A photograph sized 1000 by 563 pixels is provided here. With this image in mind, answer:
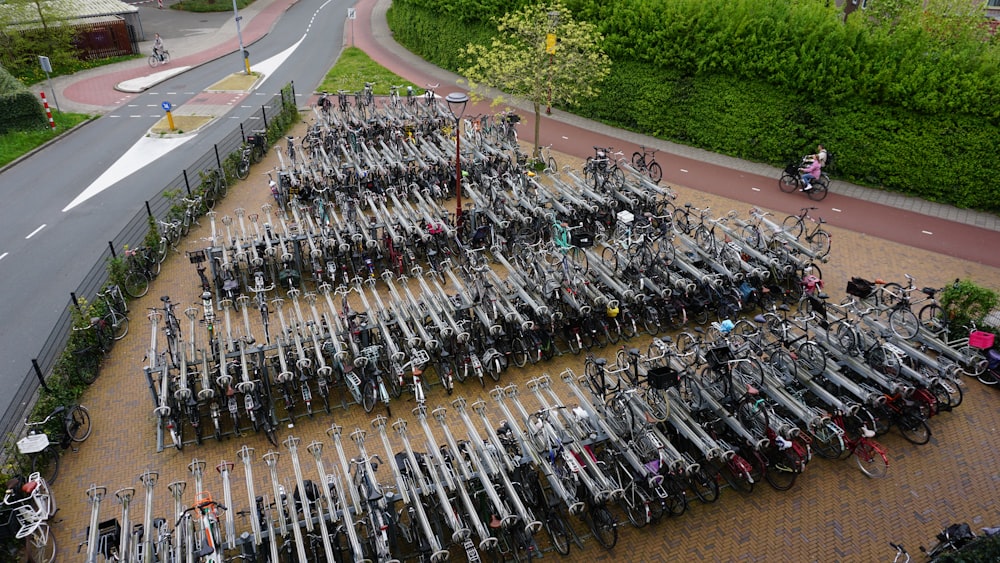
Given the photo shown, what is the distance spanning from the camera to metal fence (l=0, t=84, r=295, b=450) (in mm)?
12312

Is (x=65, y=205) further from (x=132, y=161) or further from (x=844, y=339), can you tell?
(x=844, y=339)

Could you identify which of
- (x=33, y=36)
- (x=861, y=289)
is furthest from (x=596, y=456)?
(x=33, y=36)

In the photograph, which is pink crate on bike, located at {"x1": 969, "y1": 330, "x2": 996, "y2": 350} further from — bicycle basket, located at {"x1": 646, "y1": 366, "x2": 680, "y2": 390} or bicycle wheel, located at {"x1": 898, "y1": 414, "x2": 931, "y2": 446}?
bicycle basket, located at {"x1": 646, "y1": 366, "x2": 680, "y2": 390}

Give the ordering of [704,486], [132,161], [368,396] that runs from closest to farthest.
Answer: [704,486] → [368,396] → [132,161]

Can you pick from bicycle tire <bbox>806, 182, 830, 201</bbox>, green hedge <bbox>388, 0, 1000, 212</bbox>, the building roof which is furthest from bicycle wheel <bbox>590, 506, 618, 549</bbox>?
the building roof

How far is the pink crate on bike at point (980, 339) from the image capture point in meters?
12.4

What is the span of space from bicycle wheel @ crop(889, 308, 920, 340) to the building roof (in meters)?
37.1

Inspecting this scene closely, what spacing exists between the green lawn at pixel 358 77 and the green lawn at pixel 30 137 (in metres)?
9.97

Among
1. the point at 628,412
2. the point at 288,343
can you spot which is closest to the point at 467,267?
the point at 288,343

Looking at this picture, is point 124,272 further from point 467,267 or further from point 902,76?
point 902,76

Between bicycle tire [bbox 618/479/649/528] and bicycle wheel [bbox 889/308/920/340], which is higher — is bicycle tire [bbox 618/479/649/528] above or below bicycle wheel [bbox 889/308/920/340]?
below

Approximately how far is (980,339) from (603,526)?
8212 millimetres

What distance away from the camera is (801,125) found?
22.1m

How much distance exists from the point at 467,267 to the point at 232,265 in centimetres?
552
